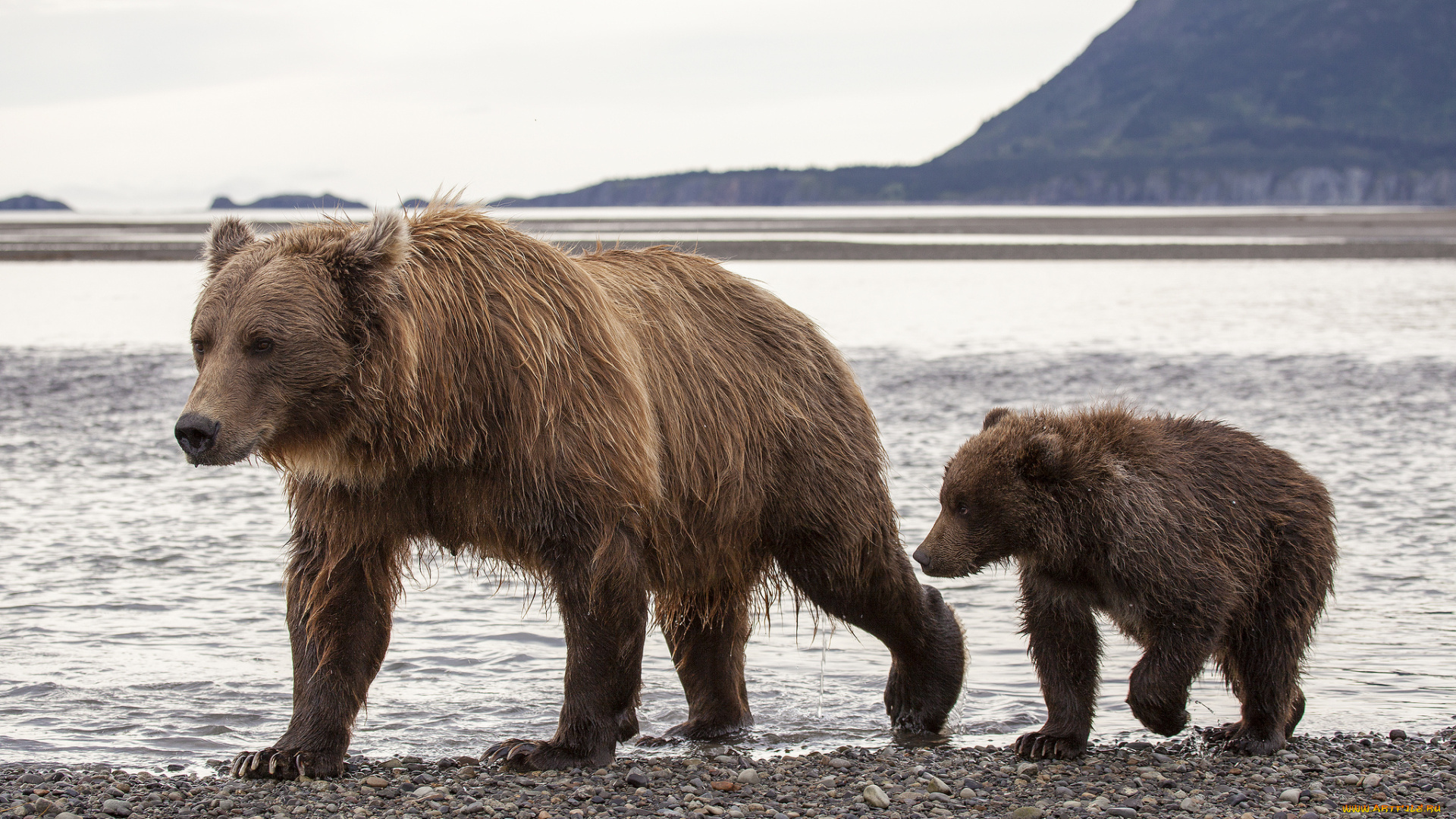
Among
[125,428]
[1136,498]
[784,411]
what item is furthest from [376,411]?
[125,428]

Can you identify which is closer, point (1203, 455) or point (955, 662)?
point (1203, 455)

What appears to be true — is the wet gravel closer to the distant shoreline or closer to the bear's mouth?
the bear's mouth

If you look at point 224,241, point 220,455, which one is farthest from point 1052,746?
point 224,241

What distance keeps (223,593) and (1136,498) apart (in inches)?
198

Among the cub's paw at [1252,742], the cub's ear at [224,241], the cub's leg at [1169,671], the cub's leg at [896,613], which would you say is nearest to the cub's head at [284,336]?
the cub's ear at [224,241]

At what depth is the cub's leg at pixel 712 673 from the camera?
18.9 ft

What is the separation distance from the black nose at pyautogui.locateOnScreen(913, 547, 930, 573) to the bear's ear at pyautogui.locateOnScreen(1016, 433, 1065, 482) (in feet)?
1.58

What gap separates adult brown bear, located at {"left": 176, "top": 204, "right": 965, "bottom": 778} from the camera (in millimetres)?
4281

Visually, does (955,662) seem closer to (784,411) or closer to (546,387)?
(784,411)

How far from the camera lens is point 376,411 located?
14.0 ft

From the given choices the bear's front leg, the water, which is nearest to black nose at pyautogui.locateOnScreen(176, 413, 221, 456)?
the bear's front leg

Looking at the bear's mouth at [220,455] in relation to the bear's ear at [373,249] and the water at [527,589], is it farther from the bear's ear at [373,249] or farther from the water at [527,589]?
the water at [527,589]

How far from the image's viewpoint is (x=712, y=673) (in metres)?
5.79

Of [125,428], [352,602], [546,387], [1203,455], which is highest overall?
[546,387]
